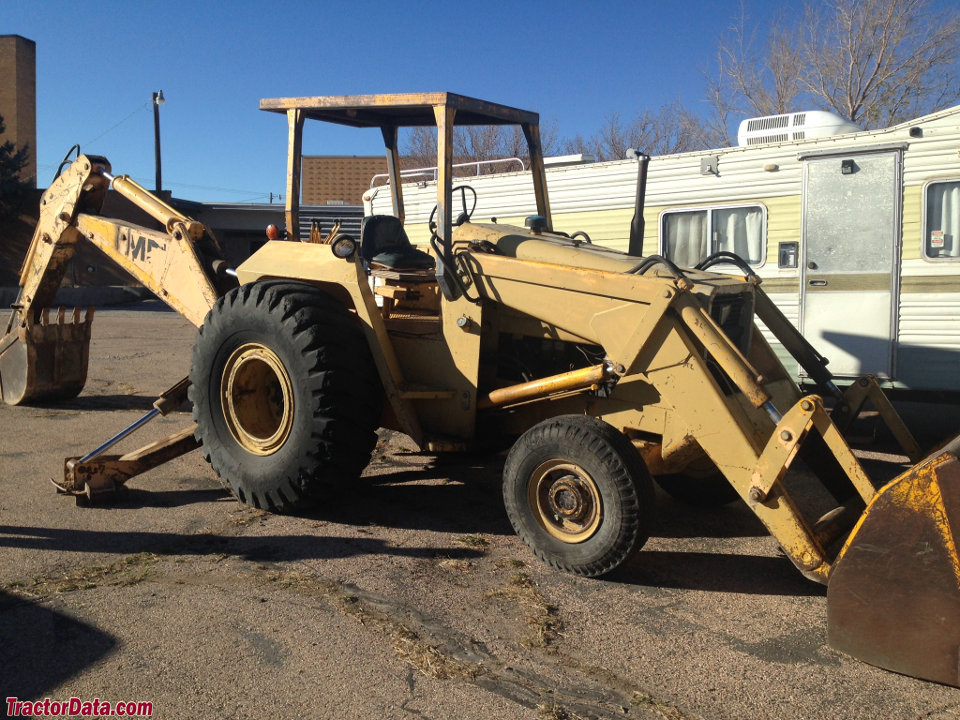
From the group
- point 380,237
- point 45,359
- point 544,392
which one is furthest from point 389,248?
point 45,359

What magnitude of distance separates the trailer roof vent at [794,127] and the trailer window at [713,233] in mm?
845

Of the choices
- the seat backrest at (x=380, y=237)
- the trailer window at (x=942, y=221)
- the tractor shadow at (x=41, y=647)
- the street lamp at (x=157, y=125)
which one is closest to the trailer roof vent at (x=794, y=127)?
the trailer window at (x=942, y=221)

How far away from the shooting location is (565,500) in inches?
171

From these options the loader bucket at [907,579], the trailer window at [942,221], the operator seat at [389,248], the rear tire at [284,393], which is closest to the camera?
the loader bucket at [907,579]

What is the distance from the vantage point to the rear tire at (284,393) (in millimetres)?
4902

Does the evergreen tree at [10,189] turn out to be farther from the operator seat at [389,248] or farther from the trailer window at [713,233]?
the operator seat at [389,248]

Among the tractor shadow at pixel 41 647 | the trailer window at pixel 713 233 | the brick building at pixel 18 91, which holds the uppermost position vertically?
the brick building at pixel 18 91

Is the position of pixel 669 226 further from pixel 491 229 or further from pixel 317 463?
pixel 317 463

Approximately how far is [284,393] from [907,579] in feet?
11.5

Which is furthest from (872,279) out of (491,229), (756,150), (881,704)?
(881,704)

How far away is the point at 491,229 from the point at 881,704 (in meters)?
3.59

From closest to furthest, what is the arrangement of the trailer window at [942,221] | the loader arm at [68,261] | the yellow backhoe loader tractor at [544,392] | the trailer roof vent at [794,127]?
the yellow backhoe loader tractor at [544,392] → the loader arm at [68,261] → the trailer window at [942,221] → the trailer roof vent at [794,127]

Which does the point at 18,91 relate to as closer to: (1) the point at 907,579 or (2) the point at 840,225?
(2) the point at 840,225

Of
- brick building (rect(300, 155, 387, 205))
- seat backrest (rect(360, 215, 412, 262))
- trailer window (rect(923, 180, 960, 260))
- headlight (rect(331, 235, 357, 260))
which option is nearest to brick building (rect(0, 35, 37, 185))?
brick building (rect(300, 155, 387, 205))
